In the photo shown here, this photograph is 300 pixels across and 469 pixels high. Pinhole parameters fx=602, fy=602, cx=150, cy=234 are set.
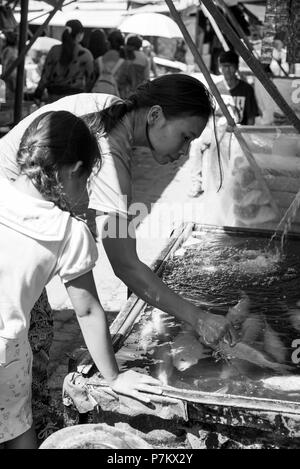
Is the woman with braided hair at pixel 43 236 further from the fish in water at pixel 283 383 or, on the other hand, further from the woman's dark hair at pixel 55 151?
the fish in water at pixel 283 383

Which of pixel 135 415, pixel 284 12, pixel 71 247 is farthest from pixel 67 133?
pixel 284 12

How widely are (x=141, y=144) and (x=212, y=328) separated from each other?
2.12 feet

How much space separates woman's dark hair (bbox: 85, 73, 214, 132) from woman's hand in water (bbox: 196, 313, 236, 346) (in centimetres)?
64

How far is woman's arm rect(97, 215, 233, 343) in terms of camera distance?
6.15 ft

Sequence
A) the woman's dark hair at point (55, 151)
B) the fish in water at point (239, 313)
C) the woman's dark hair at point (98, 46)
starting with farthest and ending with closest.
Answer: the woman's dark hair at point (98, 46) → the fish in water at point (239, 313) → the woman's dark hair at point (55, 151)

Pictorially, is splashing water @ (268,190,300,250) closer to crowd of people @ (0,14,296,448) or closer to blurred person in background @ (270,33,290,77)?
crowd of people @ (0,14,296,448)

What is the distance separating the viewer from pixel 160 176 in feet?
24.8

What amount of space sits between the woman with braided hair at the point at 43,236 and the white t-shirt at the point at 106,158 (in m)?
0.21

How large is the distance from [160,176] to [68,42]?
1.93 metres

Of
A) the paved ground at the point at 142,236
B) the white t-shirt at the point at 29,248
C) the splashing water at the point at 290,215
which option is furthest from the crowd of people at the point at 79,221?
the splashing water at the point at 290,215

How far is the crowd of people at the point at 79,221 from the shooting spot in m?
1.57

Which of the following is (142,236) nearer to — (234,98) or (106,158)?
(234,98)

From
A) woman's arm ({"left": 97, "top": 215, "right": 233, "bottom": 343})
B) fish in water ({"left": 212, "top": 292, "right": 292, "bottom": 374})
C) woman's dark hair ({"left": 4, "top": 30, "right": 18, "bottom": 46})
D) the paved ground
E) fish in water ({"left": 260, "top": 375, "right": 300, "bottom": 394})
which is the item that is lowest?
the paved ground

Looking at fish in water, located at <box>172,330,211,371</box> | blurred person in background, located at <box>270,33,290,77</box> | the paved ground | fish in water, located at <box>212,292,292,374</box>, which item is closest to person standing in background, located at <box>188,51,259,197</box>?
the paved ground
